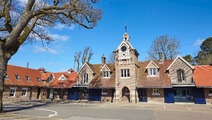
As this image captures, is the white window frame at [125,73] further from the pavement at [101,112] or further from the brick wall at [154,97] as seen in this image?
the pavement at [101,112]

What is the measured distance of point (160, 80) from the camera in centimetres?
2823

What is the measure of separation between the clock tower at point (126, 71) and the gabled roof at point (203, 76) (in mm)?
9451

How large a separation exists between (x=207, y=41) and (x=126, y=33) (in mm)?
36354

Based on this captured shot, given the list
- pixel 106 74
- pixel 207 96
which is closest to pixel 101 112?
pixel 106 74

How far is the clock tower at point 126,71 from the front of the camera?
95.3 ft

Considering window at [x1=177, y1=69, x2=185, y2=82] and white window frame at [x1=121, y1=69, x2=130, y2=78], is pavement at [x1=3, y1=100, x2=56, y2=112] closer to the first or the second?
white window frame at [x1=121, y1=69, x2=130, y2=78]

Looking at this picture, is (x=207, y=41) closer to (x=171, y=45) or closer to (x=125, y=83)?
(x=171, y=45)

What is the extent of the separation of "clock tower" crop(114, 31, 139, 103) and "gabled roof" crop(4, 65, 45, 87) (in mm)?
18984

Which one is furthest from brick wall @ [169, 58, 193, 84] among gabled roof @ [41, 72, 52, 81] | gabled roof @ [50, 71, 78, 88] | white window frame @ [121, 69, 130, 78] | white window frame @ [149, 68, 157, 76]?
gabled roof @ [41, 72, 52, 81]

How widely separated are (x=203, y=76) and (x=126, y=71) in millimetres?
12144

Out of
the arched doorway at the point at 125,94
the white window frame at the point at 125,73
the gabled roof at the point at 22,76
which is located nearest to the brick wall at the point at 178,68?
the white window frame at the point at 125,73

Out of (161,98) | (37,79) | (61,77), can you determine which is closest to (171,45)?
(161,98)

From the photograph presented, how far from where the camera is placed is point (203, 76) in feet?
88.4

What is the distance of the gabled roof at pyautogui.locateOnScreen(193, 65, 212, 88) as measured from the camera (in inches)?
993
